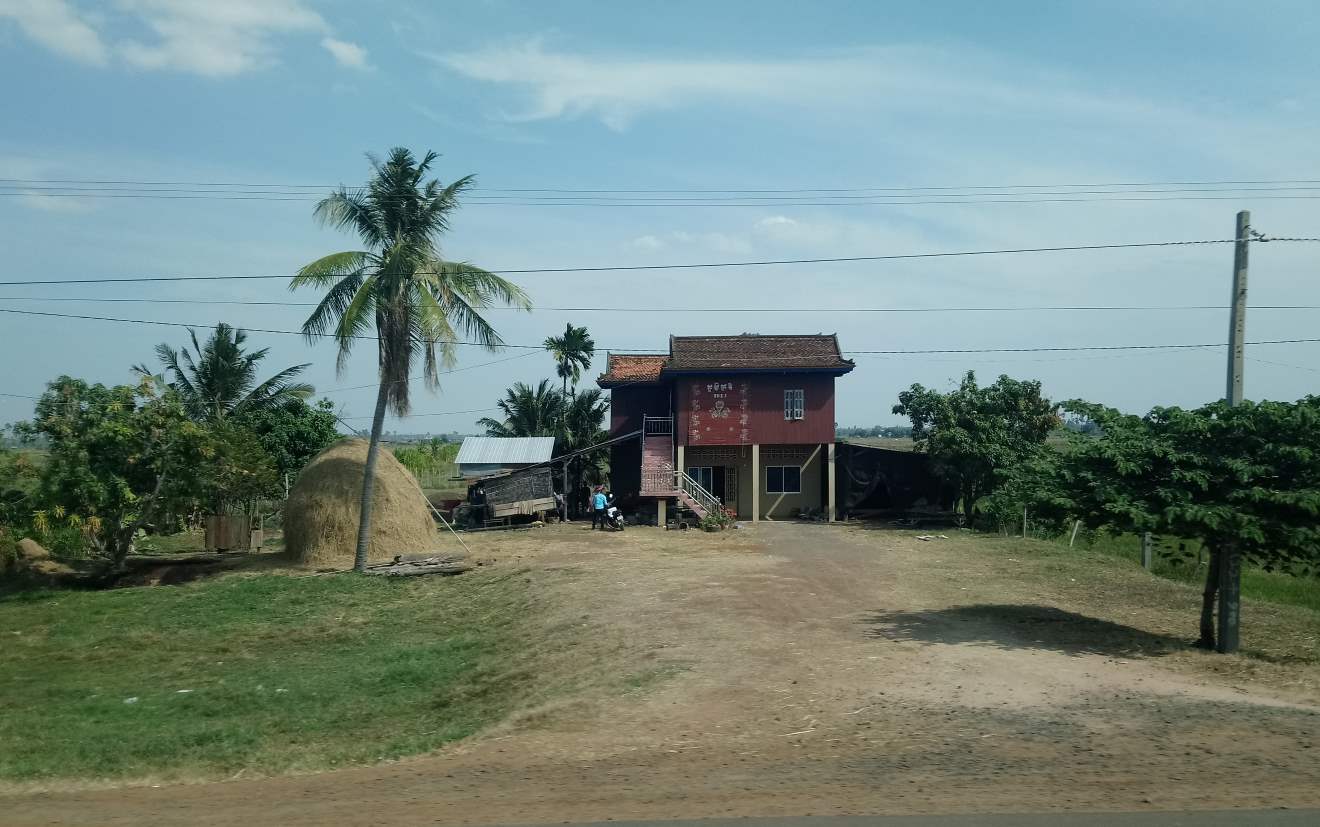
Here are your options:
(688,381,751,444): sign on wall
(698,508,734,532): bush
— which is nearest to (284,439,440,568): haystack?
(698,508,734,532): bush

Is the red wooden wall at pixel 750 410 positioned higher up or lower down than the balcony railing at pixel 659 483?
higher up

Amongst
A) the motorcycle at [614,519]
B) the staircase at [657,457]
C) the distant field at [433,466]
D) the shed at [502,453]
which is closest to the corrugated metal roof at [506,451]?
the shed at [502,453]

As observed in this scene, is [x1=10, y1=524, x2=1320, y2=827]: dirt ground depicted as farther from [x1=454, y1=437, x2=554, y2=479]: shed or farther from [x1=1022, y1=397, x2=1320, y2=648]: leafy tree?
[x1=454, y1=437, x2=554, y2=479]: shed

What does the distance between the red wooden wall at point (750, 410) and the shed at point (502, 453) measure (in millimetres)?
6306

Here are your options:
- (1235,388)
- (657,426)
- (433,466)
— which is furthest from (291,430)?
(1235,388)

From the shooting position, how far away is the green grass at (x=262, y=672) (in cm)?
1009

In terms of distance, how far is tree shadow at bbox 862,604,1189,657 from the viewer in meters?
12.9

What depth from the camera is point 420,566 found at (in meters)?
22.9

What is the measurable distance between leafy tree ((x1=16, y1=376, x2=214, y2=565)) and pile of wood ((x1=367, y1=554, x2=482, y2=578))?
5.15 m

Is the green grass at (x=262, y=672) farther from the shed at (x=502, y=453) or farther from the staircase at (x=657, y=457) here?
the shed at (x=502, y=453)

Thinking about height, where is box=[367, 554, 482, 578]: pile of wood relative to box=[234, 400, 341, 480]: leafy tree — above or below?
below

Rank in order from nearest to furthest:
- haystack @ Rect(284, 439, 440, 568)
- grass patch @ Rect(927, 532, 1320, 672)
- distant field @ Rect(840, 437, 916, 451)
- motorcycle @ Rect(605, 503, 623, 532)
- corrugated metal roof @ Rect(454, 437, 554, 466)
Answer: grass patch @ Rect(927, 532, 1320, 672) → haystack @ Rect(284, 439, 440, 568) → motorcycle @ Rect(605, 503, 623, 532) → corrugated metal roof @ Rect(454, 437, 554, 466) → distant field @ Rect(840, 437, 916, 451)

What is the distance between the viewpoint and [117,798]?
8461 mm

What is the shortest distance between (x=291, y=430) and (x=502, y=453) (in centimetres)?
790
